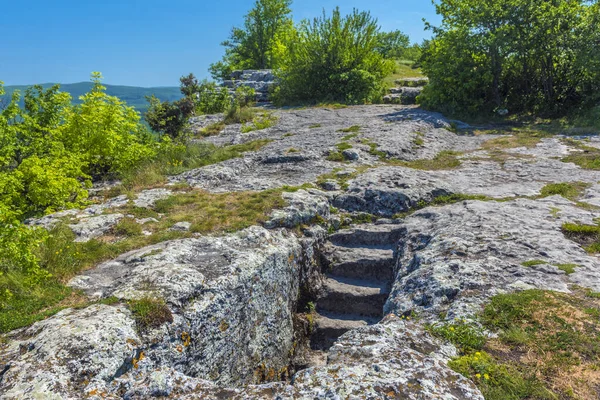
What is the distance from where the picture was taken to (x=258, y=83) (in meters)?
33.6

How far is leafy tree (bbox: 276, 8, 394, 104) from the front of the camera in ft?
91.8

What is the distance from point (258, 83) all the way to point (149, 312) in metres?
30.6

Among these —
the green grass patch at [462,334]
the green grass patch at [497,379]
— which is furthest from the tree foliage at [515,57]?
the green grass patch at [497,379]

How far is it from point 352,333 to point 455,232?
380 centimetres

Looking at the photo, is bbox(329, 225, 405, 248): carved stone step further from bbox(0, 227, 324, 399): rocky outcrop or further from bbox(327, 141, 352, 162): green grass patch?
bbox(327, 141, 352, 162): green grass patch

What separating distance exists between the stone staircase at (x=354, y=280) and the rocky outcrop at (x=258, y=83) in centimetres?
2384

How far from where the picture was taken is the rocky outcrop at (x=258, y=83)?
3192cm

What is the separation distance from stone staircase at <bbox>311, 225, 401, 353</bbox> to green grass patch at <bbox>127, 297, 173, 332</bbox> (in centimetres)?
345

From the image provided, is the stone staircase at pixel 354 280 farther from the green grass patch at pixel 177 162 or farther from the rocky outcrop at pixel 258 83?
the rocky outcrop at pixel 258 83

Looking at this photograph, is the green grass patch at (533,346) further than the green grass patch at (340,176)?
No

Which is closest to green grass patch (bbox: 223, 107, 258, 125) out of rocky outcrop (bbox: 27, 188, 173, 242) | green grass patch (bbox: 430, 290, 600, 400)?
rocky outcrop (bbox: 27, 188, 173, 242)

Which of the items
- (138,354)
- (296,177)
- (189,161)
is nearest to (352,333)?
(138,354)

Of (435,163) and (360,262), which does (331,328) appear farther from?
(435,163)

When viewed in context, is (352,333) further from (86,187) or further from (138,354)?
(86,187)
